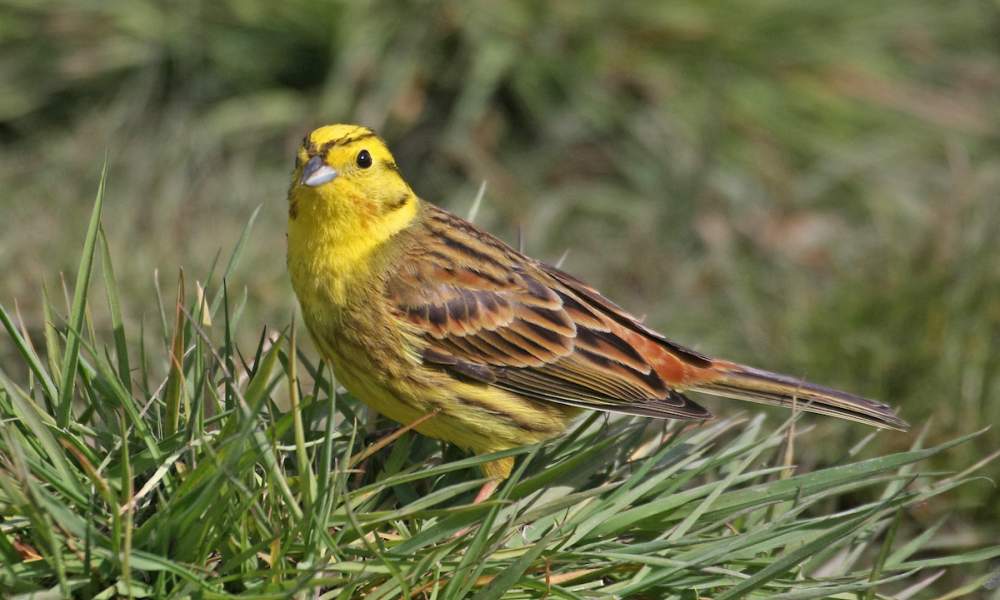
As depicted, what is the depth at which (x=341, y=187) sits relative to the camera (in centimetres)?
344

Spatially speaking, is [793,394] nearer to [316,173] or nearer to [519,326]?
[519,326]

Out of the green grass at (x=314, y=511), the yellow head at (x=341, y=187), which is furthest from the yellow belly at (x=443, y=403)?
the yellow head at (x=341, y=187)

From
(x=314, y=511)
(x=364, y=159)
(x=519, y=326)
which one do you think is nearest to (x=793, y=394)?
(x=519, y=326)

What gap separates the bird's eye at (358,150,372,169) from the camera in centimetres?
350

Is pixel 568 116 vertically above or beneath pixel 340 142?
above

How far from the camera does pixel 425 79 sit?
679 centimetres

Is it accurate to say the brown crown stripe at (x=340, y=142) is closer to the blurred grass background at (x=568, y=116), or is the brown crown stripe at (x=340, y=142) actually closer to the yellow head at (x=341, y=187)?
the yellow head at (x=341, y=187)

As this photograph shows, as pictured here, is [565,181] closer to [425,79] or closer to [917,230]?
[425,79]

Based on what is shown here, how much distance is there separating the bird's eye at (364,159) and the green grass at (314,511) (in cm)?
55

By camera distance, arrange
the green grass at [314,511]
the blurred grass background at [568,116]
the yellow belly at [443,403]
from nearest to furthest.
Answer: the green grass at [314,511] < the yellow belly at [443,403] < the blurred grass background at [568,116]

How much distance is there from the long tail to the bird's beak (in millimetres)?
Result: 1192

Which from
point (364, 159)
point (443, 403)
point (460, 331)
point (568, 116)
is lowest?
point (443, 403)

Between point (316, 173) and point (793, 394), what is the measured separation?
1370 mm

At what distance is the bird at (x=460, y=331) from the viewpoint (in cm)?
333
